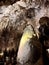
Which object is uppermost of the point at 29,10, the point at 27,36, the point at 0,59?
the point at 29,10

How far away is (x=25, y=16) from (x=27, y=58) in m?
0.27

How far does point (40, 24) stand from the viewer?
3.44 feet

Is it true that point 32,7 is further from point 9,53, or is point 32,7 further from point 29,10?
point 9,53

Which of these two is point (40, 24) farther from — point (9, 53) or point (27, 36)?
point (9, 53)

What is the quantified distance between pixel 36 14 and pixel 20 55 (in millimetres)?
275

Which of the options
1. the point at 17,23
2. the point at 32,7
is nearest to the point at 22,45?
the point at 17,23

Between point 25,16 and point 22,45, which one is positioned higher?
point 25,16

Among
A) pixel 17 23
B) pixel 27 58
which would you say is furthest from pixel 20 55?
pixel 17 23

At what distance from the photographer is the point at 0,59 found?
3.26ft

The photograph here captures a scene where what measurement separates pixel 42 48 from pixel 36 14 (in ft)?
0.72

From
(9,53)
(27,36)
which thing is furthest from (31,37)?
(9,53)

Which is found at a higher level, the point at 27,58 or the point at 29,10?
the point at 29,10

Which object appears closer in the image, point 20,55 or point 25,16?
point 20,55

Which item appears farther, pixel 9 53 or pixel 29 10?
pixel 29 10
